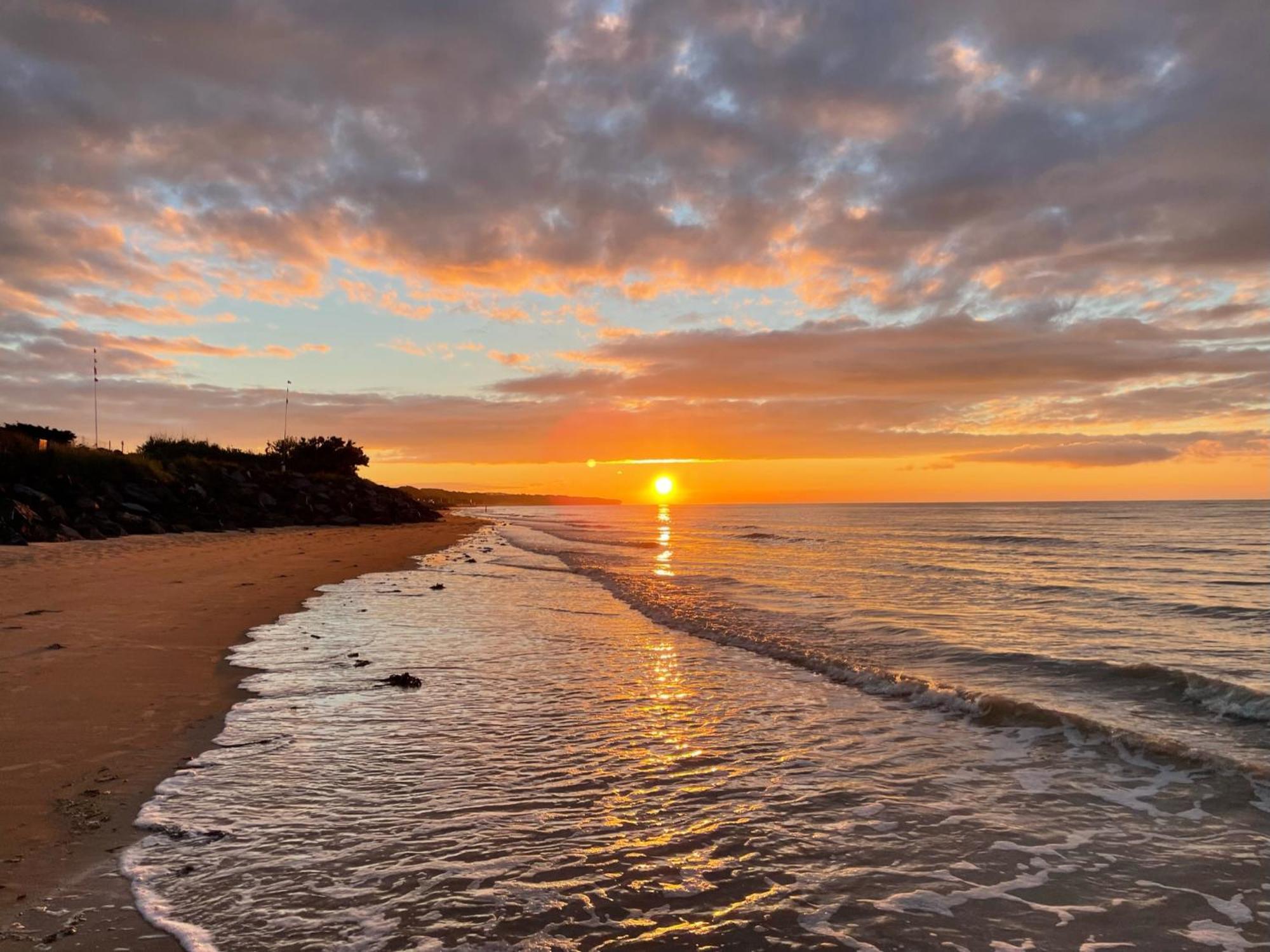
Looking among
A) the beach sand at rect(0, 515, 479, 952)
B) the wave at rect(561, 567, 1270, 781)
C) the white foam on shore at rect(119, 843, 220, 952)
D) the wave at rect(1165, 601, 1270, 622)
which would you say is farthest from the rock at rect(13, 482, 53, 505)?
→ the wave at rect(1165, 601, 1270, 622)

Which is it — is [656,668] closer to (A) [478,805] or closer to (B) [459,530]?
(A) [478,805]

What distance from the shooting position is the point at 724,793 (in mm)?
6727

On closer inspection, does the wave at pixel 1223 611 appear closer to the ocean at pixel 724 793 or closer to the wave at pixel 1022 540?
the ocean at pixel 724 793

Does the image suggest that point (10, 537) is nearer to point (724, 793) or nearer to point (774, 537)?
point (724, 793)

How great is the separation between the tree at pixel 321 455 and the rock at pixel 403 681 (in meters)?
66.3

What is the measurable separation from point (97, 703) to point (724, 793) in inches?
282

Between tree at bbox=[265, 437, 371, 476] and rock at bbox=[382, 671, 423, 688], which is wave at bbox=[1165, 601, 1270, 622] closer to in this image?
rock at bbox=[382, 671, 423, 688]

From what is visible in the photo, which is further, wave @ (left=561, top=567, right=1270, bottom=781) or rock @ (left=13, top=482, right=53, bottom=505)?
rock @ (left=13, top=482, right=53, bottom=505)

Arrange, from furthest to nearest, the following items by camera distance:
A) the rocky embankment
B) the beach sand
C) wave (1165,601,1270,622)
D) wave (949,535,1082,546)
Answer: wave (949,535,1082,546), the rocky embankment, wave (1165,601,1270,622), the beach sand

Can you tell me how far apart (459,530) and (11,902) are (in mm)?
60124

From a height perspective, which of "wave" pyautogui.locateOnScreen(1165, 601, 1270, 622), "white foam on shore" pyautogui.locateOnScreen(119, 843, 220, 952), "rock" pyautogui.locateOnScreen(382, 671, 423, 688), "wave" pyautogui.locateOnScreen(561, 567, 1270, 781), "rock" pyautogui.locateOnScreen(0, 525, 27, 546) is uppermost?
"rock" pyautogui.locateOnScreen(0, 525, 27, 546)

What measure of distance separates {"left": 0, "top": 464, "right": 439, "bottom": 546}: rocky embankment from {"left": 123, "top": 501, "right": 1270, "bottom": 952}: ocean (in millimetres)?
18274

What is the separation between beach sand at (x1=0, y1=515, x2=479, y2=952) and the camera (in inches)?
177

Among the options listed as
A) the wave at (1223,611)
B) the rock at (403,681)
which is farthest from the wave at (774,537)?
the rock at (403,681)
